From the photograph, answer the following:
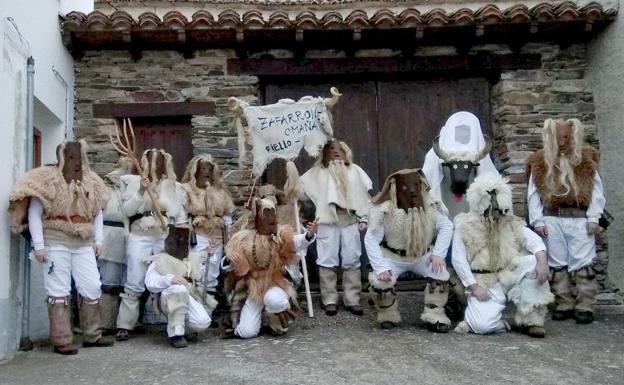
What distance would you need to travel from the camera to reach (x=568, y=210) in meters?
6.70

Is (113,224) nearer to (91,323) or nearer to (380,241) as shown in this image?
(91,323)

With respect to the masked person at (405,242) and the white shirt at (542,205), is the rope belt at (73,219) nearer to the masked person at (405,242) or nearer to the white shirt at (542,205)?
the masked person at (405,242)

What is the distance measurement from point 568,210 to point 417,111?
237 centimetres

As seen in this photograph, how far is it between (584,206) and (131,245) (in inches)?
163

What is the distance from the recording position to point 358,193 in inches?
278

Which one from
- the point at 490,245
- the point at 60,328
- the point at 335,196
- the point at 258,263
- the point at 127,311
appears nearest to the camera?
the point at 60,328

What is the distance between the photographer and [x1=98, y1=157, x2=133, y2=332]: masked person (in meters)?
6.43

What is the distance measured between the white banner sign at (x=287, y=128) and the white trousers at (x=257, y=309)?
158 centimetres

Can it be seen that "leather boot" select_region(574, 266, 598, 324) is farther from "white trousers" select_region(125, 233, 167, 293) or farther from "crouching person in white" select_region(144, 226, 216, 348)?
"white trousers" select_region(125, 233, 167, 293)

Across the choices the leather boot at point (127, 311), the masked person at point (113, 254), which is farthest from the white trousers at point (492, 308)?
the masked person at point (113, 254)

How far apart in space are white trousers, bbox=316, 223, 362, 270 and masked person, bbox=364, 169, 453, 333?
600mm

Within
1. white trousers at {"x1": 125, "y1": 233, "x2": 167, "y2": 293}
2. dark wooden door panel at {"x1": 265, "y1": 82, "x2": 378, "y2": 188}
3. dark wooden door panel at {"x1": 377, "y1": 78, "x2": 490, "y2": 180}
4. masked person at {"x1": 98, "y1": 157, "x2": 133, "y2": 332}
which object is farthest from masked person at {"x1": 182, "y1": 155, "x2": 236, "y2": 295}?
dark wooden door panel at {"x1": 377, "y1": 78, "x2": 490, "y2": 180}

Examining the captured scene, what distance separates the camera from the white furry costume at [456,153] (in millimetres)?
6812

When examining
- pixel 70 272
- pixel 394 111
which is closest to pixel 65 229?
pixel 70 272
